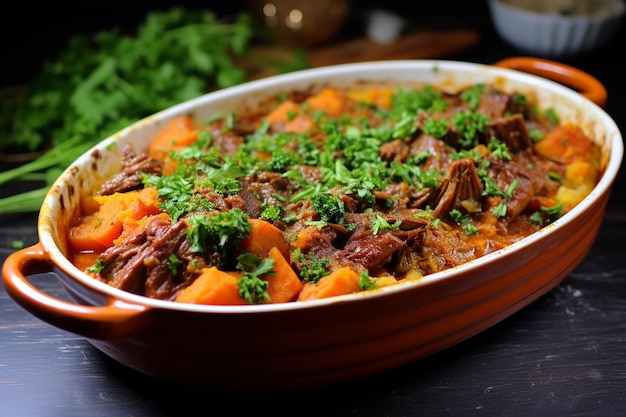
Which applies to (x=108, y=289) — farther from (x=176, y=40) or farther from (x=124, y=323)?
(x=176, y=40)

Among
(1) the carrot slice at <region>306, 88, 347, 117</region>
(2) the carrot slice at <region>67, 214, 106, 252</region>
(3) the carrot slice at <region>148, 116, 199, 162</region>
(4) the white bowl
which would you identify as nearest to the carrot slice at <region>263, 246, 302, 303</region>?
(2) the carrot slice at <region>67, 214, 106, 252</region>

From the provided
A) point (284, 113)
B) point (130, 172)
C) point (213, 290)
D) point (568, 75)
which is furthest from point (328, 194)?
point (568, 75)

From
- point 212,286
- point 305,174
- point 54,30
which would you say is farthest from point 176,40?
point 212,286

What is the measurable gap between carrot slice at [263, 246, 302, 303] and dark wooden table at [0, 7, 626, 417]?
36cm

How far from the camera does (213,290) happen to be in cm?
238

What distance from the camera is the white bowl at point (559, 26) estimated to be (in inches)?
201

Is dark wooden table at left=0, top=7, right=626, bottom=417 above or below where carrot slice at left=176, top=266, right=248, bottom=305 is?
below

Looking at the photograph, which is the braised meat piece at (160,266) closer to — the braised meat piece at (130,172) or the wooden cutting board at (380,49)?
the braised meat piece at (130,172)

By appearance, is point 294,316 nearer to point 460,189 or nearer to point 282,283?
point 282,283

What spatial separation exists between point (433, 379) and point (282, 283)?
2.29 feet

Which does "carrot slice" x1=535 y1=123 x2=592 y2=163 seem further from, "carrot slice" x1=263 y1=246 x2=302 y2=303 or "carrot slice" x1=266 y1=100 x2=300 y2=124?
"carrot slice" x1=263 y1=246 x2=302 y2=303

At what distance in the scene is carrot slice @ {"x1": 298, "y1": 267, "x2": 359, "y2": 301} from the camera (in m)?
2.43

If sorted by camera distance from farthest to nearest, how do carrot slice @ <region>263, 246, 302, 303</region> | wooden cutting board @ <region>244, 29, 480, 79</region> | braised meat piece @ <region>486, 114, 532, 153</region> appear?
1. wooden cutting board @ <region>244, 29, 480, 79</region>
2. braised meat piece @ <region>486, 114, 532, 153</region>
3. carrot slice @ <region>263, 246, 302, 303</region>

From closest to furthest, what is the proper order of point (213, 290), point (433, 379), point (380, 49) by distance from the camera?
point (213, 290), point (433, 379), point (380, 49)
